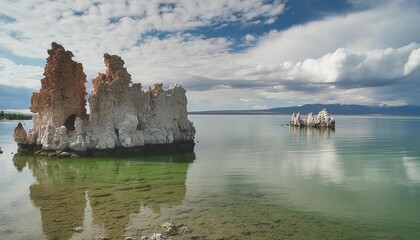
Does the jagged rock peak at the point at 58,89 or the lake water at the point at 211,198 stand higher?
Result: the jagged rock peak at the point at 58,89

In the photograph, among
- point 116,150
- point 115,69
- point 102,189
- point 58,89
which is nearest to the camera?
point 102,189

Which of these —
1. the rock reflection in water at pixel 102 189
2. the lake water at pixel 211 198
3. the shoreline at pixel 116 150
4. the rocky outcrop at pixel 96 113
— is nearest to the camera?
the lake water at pixel 211 198

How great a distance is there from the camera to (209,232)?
19297 mm

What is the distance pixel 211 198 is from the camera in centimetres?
2719

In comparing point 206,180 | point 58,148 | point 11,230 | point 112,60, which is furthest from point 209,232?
point 112,60

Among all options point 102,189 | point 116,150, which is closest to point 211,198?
point 102,189

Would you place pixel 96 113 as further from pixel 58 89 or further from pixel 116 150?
pixel 58 89

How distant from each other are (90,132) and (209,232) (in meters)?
38.7

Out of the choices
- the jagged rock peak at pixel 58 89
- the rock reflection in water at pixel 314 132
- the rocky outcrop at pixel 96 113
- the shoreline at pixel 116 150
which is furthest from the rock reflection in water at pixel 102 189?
the rock reflection in water at pixel 314 132

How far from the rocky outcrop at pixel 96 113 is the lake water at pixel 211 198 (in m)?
5.31

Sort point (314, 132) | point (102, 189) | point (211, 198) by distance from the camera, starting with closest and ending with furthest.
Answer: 1. point (211, 198)
2. point (102, 189)
3. point (314, 132)

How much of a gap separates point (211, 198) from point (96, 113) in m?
33.5

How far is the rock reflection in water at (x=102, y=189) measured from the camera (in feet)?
70.0

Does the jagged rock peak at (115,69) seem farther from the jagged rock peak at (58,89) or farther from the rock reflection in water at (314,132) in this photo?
the rock reflection in water at (314,132)
